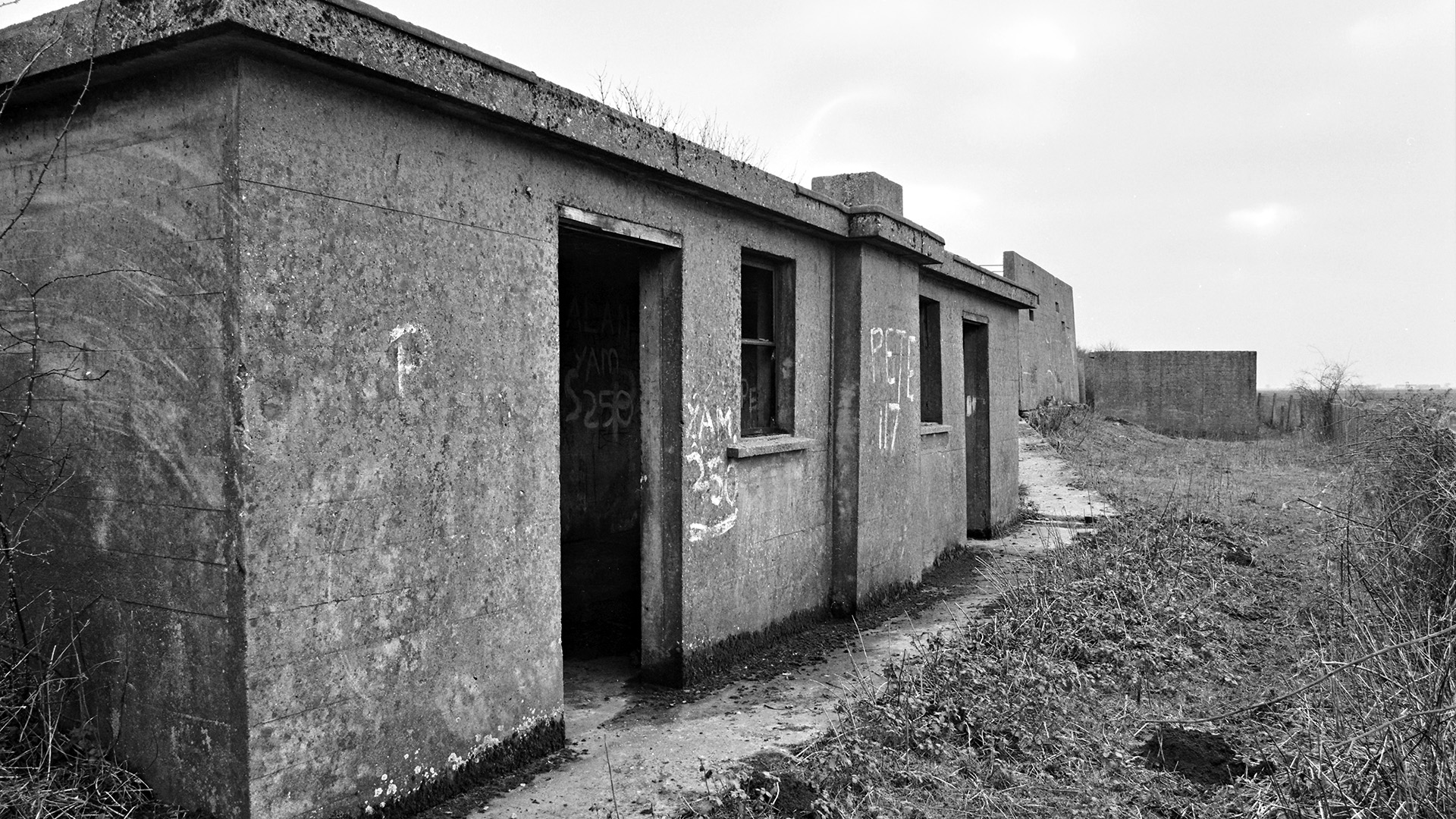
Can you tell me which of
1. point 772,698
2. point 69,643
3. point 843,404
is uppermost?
point 843,404

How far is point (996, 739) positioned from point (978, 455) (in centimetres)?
706

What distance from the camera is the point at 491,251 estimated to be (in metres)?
4.12

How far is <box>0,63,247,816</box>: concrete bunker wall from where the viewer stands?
317 centimetres

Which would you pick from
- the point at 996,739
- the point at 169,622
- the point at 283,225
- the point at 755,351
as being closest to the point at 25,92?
the point at 283,225

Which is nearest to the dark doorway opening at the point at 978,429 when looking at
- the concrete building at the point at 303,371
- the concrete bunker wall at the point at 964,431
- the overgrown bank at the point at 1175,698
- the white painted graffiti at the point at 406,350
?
the concrete bunker wall at the point at 964,431

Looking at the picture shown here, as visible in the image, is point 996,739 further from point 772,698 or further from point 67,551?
point 67,551

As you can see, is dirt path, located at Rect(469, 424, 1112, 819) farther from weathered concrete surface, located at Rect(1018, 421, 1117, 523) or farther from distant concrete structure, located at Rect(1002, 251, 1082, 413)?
distant concrete structure, located at Rect(1002, 251, 1082, 413)

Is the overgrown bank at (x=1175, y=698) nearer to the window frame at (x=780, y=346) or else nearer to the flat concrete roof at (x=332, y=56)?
the window frame at (x=780, y=346)

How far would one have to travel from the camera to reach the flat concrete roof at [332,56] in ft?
9.89

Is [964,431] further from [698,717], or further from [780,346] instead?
[698,717]

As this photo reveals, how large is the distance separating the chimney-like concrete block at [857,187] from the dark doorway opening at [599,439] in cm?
180

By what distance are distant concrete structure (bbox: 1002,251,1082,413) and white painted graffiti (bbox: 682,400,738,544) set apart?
12746 mm

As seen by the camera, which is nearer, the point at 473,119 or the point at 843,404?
the point at 473,119

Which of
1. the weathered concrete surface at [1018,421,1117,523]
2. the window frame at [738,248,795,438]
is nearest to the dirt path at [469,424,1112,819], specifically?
the window frame at [738,248,795,438]
